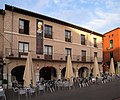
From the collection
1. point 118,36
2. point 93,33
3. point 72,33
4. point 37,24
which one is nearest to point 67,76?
point 37,24

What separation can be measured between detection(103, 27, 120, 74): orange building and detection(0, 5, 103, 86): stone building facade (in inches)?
442

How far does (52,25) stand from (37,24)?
2797 mm

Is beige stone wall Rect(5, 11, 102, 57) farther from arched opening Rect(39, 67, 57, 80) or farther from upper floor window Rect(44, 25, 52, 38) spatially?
arched opening Rect(39, 67, 57, 80)

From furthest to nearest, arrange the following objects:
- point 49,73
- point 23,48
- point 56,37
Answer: point 49,73
point 56,37
point 23,48

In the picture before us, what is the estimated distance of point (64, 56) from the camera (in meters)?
29.1

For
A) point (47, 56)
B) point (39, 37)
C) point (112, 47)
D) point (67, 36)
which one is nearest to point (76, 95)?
point (47, 56)

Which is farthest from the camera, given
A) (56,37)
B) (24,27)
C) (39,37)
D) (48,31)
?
(56,37)

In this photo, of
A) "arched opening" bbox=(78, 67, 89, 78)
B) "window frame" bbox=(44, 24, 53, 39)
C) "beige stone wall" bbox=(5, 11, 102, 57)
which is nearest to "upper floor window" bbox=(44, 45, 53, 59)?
"beige stone wall" bbox=(5, 11, 102, 57)

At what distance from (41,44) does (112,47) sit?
80.8ft

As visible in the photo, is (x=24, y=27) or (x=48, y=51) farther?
(x=48, y=51)

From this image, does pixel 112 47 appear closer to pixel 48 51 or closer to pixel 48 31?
pixel 48 31

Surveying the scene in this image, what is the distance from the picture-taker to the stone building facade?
73.0 ft

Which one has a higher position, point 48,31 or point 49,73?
point 48,31

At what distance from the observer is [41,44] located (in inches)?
1026
